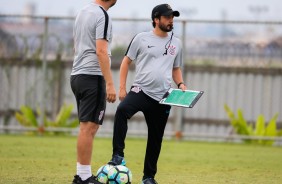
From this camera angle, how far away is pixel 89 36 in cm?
869

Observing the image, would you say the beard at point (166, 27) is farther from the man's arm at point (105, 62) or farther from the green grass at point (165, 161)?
the green grass at point (165, 161)

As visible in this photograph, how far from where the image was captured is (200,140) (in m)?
17.8

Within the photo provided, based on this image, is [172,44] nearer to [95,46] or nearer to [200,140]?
[95,46]

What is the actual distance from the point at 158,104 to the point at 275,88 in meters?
9.25

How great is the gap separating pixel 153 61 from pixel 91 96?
1020 mm

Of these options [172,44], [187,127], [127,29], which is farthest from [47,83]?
[172,44]

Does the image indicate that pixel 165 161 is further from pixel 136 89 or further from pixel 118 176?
pixel 118 176

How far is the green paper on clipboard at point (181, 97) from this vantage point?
347 inches

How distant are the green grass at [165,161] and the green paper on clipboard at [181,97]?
1187 mm

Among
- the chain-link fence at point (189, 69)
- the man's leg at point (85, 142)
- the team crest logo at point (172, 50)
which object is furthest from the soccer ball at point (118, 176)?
the chain-link fence at point (189, 69)

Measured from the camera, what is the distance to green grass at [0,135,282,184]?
32.9 ft

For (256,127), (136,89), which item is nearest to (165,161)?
(136,89)

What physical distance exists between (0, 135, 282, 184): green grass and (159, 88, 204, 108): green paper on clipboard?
1187 millimetres

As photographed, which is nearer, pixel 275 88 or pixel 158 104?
pixel 158 104
